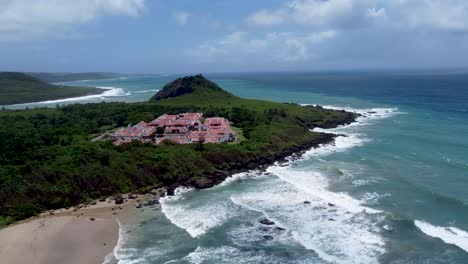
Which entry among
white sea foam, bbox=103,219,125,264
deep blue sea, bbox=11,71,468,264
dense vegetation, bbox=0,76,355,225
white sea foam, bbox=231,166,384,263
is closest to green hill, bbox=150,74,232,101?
dense vegetation, bbox=0,76,355,225

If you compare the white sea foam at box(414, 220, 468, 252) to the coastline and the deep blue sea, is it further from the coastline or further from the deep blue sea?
the coastline

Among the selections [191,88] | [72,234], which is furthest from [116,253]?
[191,88]

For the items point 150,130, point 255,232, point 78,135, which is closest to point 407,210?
point 255,232

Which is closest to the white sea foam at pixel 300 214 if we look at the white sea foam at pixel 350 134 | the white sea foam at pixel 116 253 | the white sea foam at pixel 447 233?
the white sea foam at pixel 447 233

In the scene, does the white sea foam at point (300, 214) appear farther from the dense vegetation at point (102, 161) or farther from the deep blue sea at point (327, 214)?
the dense vegetation at point (102, 161)

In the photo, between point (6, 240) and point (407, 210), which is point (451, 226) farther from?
point (6, 240)

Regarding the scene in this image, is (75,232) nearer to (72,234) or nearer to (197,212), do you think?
(72,234)
